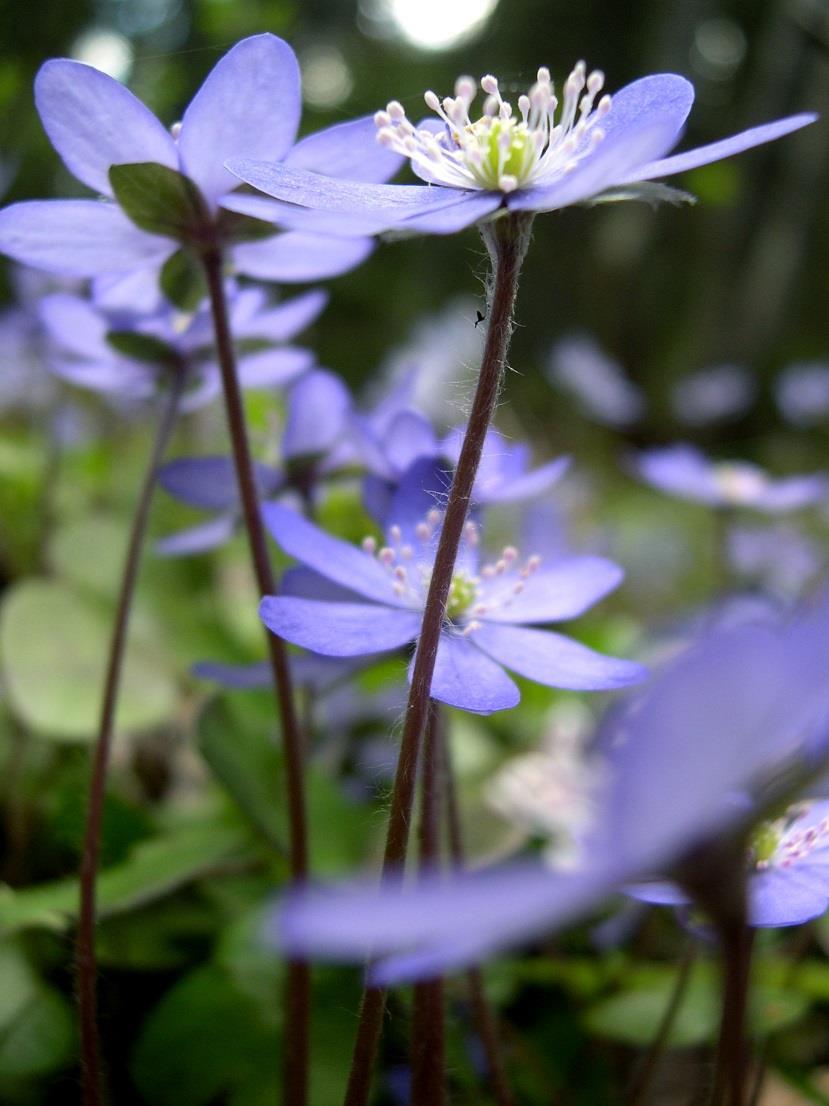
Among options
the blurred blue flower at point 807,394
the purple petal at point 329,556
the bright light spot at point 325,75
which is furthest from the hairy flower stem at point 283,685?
the blurred blue flower at point 807,394

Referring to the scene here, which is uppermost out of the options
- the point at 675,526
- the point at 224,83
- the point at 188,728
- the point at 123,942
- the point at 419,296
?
the point at 419,296

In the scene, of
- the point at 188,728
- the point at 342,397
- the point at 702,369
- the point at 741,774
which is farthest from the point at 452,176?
the point at 702,369

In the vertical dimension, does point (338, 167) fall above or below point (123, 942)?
above

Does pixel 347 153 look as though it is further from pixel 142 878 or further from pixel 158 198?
pixel 142 878

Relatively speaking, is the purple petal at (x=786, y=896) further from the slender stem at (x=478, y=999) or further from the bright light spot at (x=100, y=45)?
the bright light spot at (x=100, y=45)

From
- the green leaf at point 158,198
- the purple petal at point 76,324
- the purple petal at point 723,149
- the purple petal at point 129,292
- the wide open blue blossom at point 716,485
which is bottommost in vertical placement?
the purple petal at point 723,149

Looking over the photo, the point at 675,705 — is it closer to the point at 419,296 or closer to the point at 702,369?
the point at 419,296

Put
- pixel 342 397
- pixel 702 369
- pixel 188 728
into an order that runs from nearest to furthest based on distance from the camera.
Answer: pixel 342 397 < pixel 188 728 < pixel 702 369
